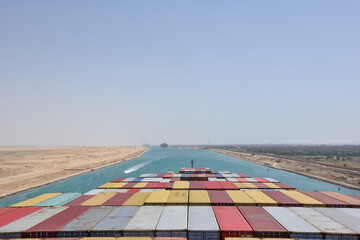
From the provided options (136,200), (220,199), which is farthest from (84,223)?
(220,199)

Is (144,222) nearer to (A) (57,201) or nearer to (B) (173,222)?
(B) (173,222)

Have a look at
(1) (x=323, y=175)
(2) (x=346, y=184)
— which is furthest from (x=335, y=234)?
(1) (x=323, y=175)

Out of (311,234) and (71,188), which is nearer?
(311,234)

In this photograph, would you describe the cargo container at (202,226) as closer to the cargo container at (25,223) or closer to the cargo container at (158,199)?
the cargo container at (158,199)

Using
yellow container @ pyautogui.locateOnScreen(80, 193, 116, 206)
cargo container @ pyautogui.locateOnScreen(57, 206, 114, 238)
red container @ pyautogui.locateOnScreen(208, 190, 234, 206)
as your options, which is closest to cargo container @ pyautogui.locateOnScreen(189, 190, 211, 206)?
red container @ pyautogui.locateOnScreen(208, 190, 234, 206)

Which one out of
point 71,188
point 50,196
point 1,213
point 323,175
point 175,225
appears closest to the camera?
point 175,225

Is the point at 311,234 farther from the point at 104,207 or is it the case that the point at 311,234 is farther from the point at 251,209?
the point at 104,207

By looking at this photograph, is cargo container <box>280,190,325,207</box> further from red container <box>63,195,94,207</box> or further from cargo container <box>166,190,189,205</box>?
red container <box>63,195,94,207</box>

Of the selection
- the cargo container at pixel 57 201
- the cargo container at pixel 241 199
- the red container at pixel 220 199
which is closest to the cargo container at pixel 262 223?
the cargo container at pixel 241 199
